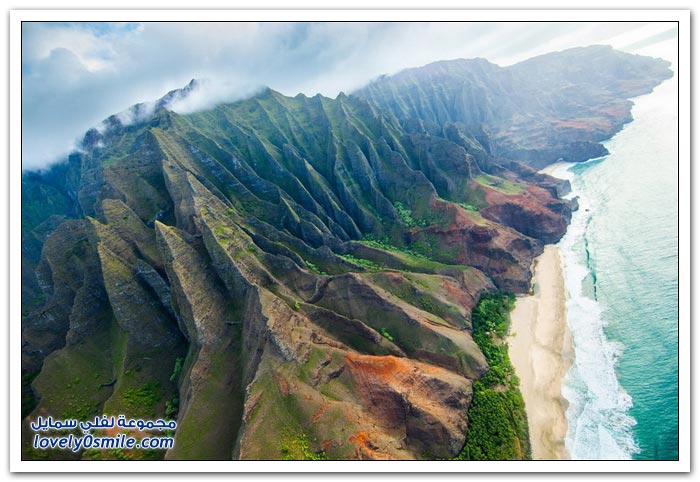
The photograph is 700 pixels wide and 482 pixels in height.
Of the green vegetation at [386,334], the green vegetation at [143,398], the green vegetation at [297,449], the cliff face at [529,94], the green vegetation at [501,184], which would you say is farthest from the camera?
the cliff face at [529,94]

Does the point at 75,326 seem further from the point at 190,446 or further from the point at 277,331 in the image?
the point at 277,331

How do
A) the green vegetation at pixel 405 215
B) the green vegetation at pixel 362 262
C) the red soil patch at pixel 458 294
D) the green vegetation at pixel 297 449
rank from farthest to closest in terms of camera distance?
the green vegetation at pixel 405 215
the green vegetation at pixel 362 262
the red soil patch at pixel 458 294
the green vegetation at pixel 297 449

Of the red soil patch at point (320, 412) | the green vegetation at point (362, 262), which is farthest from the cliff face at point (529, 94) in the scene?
the red soil patch at point (320, 412)

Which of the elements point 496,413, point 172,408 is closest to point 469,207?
point 496,413

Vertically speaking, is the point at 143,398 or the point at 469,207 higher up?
the point at 469,207

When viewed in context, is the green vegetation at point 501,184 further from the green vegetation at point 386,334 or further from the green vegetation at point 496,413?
the green vegetation at point 386,334

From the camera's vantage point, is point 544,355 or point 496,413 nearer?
point 496,413

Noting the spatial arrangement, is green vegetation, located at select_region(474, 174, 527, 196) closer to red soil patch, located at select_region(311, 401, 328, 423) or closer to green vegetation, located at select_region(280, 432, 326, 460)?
red soil patch, located at select_region(311, 401, 328, 423)

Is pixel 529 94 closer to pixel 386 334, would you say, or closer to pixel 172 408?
pixel 386 334
